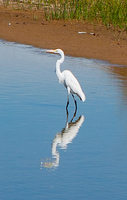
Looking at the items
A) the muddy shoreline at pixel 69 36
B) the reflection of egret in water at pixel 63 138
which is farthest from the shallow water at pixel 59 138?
the muddy shoreline at pixel 69 36

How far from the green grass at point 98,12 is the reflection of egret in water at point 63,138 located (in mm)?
10779

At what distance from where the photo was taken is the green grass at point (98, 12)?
18609mm

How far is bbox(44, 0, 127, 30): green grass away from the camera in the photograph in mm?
18609

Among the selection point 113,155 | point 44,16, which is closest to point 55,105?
→ point 113,155

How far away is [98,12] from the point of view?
771 inches

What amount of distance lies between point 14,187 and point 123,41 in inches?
485

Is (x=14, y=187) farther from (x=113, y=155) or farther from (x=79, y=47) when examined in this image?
(x=79, y=47)

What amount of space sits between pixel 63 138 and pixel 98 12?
528 inches

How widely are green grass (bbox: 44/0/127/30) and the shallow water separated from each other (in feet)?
23.2

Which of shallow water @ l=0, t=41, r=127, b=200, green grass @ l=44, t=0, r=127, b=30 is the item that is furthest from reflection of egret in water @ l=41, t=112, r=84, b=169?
green grass @ l=44, t=0, r=127, b=30

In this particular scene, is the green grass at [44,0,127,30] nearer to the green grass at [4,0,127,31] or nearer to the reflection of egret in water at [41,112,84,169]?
the green grass at [4,0,127,31]

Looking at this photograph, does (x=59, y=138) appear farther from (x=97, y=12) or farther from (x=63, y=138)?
(x=97, y=12)

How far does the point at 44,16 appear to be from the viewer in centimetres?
2242

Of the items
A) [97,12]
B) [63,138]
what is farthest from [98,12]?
[63,138]
